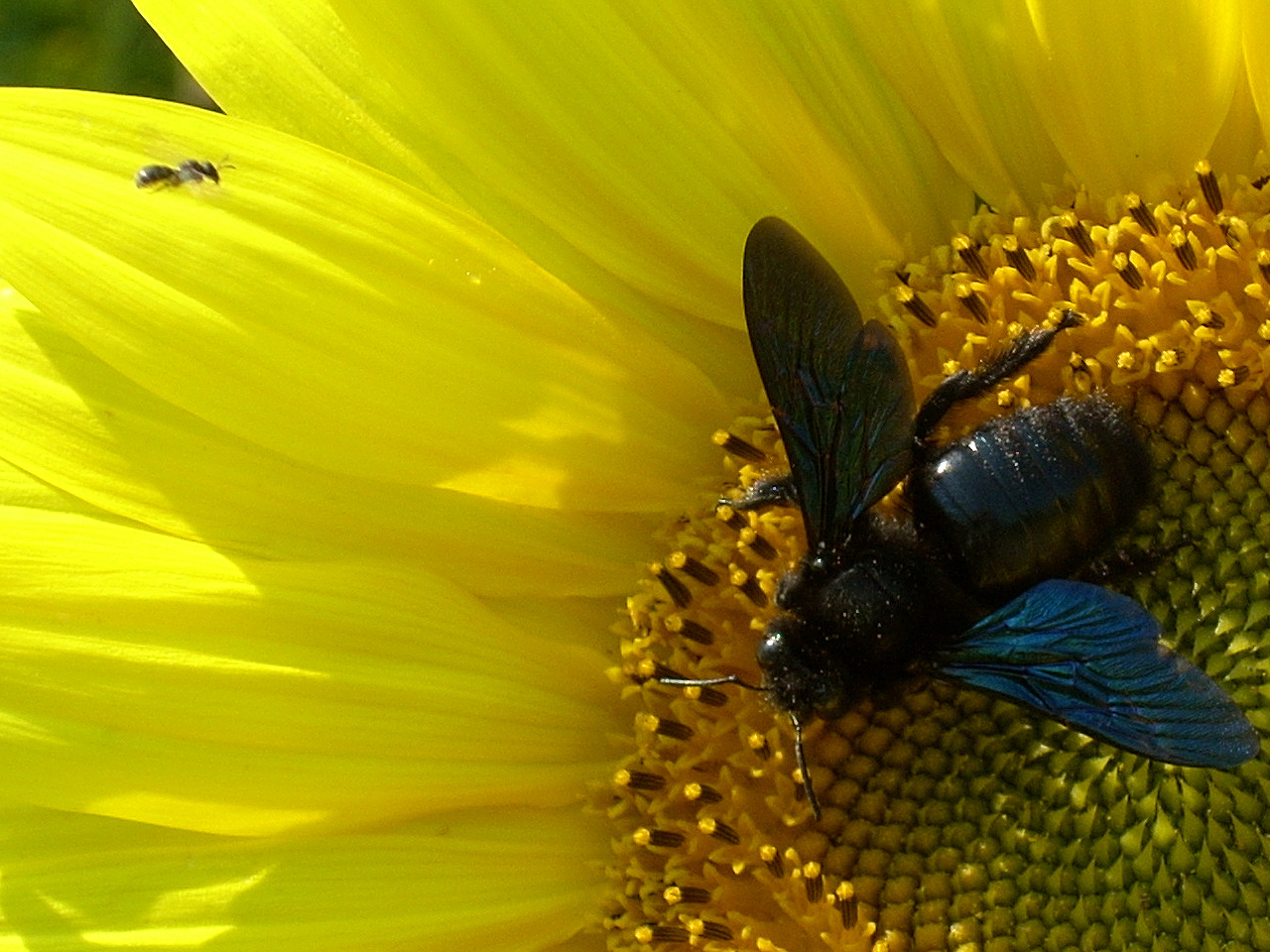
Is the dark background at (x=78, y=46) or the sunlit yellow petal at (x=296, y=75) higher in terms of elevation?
the dark background at (x=78, y=46)

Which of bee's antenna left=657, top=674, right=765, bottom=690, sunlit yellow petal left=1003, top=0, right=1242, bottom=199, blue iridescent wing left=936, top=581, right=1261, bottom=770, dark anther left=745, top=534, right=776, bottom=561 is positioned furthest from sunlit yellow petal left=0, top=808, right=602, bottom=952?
sunlit yellow petal left=1003, top=0, right=1242, bottom=199

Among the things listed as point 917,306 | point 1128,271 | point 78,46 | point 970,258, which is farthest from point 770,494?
point 78,46

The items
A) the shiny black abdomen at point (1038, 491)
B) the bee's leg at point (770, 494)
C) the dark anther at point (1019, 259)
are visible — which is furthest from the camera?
the dark anther at point (1019, 259)

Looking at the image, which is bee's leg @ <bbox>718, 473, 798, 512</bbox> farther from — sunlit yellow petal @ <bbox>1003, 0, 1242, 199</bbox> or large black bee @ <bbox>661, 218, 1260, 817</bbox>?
sunlit yellow petal @ <bbox>1003, 0, 1242, 199</bbox>

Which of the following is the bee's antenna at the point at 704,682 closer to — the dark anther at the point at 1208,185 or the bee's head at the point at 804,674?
the bee's head at the point at 804,674

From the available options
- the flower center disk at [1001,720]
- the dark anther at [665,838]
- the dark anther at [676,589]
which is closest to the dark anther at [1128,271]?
the flower center disk at [1001,720]

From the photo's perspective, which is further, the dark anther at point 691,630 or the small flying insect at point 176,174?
the dark anther at point 691,630

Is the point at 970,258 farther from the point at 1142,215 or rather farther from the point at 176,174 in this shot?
the point at 176,174
